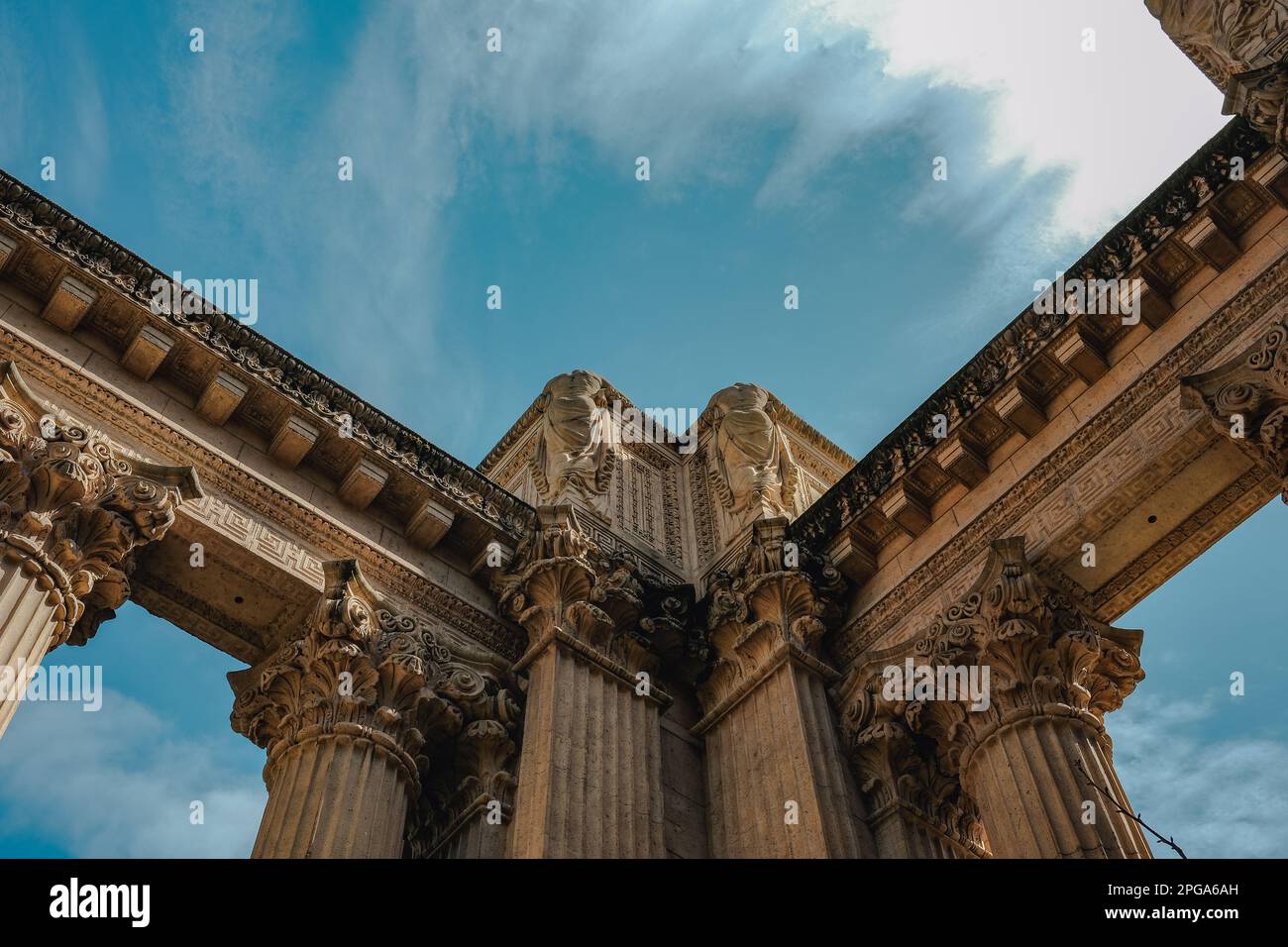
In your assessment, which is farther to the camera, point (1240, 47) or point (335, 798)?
point (1240, 47)

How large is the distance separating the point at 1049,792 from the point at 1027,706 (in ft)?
3.15

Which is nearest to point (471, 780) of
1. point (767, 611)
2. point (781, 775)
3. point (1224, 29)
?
point (781, 775)

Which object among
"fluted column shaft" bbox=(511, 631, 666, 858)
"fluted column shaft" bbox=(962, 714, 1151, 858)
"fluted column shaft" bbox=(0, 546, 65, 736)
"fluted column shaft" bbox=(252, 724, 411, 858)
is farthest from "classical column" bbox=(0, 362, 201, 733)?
"fluted column shaft" bbox=(962, 714, 1151, 858)

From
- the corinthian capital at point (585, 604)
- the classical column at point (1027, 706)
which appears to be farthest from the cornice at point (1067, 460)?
the corinthian capital at point (585, 604)

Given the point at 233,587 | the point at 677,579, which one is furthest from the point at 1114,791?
the point at 233,587

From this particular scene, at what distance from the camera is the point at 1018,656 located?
12.0 m

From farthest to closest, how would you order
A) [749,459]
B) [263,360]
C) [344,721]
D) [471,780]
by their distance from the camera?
[749,459] < [263,360] < [471,780] < [344,721]

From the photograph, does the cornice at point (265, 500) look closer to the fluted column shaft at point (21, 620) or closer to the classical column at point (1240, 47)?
the fluted column shaft at point (21, 620)

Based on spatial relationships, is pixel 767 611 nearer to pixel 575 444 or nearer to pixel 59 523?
pixel 575 444

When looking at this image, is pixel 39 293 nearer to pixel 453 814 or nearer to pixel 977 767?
pixel 453 814

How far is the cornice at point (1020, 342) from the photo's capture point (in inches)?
501

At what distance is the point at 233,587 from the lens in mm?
12812

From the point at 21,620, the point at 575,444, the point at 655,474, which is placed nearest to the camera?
the point at 21,620

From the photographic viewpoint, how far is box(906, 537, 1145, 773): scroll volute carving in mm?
11789
